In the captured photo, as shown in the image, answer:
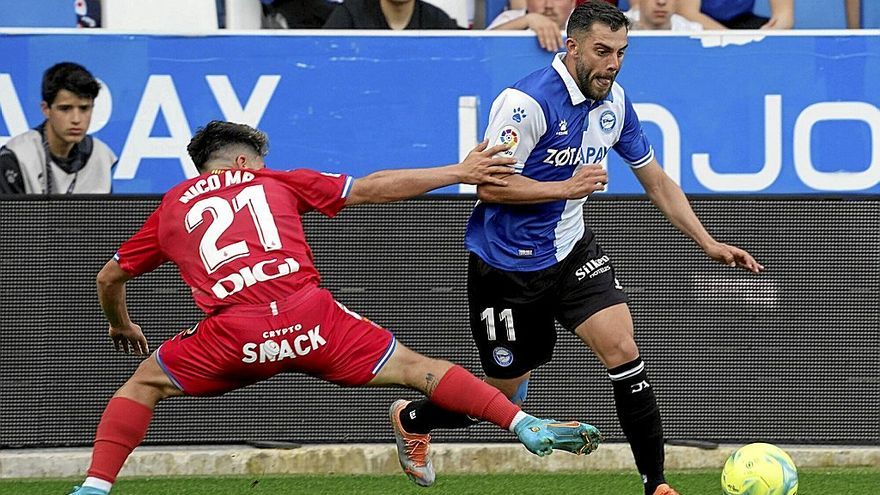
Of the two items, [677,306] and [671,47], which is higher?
[671,47]

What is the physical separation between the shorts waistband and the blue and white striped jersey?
1142mm

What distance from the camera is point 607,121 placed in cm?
651

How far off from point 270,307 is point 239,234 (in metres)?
0.31

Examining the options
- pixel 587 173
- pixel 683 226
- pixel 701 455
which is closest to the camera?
pixel 587 173

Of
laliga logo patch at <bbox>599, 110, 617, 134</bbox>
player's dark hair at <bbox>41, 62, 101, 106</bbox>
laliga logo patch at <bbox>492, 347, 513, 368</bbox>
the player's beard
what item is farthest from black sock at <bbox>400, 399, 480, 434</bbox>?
player's dark hair at <bbox>41, 62, 101, 106</bbox>

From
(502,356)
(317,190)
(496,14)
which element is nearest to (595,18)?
(317,190)

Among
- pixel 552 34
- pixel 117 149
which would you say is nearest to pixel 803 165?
pixel 552 34

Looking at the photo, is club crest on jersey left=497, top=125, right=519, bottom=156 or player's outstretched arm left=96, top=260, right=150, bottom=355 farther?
club crest on jersey left=497, top=125, right=519, bottom=156

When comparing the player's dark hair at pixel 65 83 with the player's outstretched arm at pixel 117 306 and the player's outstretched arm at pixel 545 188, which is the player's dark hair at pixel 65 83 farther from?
the player's outstretched arm at pixel 545 188

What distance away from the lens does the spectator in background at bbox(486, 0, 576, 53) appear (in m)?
8.39

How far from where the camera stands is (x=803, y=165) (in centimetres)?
840

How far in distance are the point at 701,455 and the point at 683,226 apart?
174 cm

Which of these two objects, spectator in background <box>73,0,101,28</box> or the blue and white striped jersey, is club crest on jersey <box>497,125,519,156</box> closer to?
the blue and white striped jersey

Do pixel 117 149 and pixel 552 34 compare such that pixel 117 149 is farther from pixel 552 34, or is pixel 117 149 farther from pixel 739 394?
pixel 739 394
